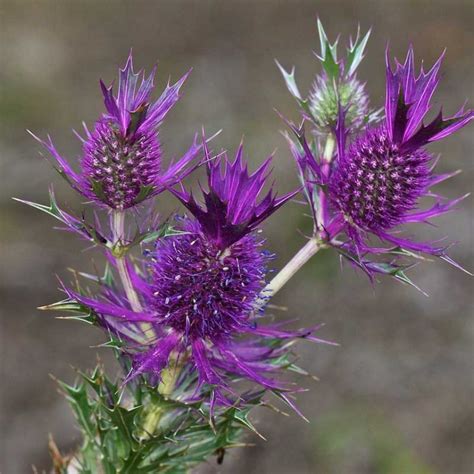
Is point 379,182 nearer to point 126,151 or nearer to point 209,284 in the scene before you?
point 209,284

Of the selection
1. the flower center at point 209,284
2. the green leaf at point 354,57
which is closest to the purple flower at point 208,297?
the flower center at point 209,284

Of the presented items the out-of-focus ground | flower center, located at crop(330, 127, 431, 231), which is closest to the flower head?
flower center, located at crop(330, 127, 431, 231)

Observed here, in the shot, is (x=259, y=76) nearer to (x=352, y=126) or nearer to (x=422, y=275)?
(x=422, y=275)

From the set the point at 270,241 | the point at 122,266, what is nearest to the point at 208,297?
the point at 122,266

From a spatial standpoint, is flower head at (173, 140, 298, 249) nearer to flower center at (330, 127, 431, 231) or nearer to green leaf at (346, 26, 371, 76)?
flower center at (330, 127, 431, 231)

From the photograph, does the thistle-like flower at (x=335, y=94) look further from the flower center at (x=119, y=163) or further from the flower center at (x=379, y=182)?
the flower center at (x=119, y=163)
